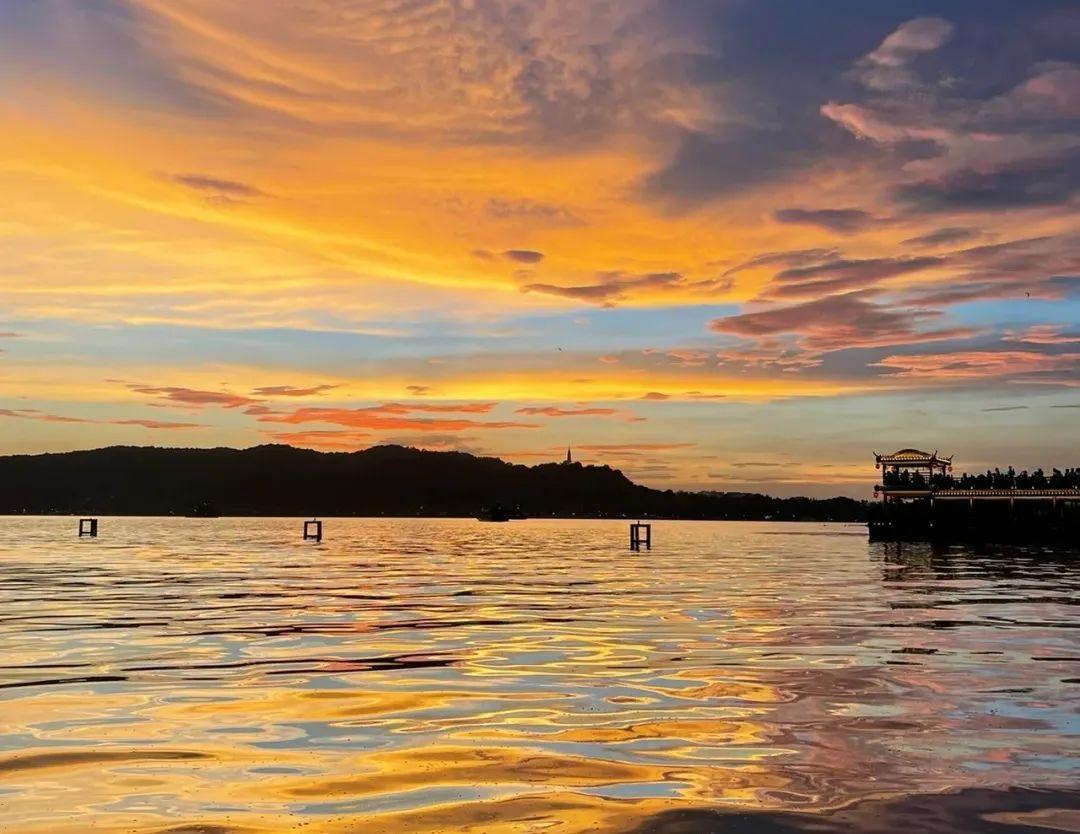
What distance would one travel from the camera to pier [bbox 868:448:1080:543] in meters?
120

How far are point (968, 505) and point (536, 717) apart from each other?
12747 centimetres

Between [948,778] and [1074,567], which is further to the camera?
[1074,567]

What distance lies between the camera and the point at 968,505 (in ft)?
445

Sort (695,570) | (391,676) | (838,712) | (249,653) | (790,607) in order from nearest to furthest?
(838,712) < (391,676) < (249,653) < (790,607) < (695,570)

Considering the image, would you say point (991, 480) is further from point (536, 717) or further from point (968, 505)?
point (536, 717)

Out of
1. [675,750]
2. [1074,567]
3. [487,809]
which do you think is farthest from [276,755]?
[1074,567]

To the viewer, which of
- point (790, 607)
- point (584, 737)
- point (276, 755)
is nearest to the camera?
point (276, 755)

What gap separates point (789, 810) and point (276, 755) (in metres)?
7.70

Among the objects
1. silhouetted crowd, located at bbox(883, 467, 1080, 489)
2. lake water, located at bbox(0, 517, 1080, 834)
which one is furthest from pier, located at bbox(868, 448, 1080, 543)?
lake water, located at bbox(0, 517, 1080, 834)

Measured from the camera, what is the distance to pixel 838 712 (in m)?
20.2

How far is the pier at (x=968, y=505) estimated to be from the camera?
119500 millimetres

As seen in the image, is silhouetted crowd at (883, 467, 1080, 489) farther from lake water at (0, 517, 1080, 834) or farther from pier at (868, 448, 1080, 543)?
lake water at (0, 517, 1080, 834)

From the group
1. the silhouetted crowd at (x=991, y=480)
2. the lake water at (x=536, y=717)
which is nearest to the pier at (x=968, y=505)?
the silhouetted crowd at (x=991, y=480)

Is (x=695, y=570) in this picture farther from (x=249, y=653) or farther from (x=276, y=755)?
(x=276, y=755)
